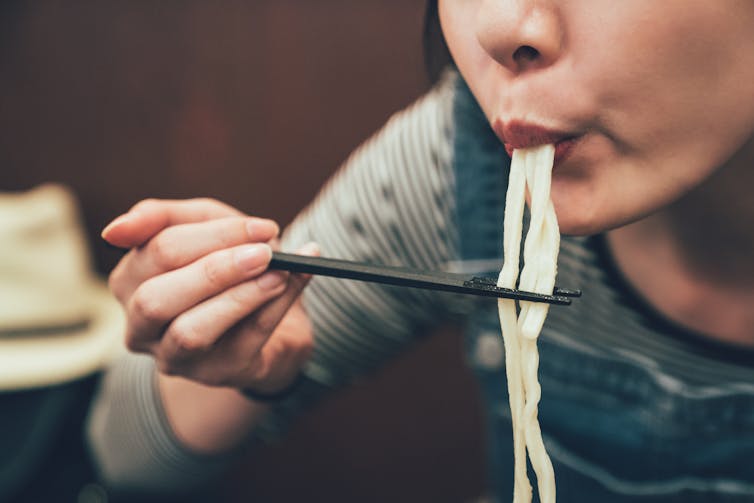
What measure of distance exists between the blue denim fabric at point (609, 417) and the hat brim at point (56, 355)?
0.91 m

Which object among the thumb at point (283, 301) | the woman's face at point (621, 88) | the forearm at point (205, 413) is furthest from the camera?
the forearm at point (205, 413)

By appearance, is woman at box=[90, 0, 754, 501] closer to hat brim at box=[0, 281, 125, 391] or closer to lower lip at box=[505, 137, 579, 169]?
lower lip at box=[505, 137, 579, 169]

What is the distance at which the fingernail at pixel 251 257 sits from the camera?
0.74 meters

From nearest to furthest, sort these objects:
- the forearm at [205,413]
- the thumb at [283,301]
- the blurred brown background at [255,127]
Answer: the thumb at [283,301] < the forearm at [205,413] < the blurred brown background at [255,127]

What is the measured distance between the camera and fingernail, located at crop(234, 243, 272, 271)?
0.74 metres

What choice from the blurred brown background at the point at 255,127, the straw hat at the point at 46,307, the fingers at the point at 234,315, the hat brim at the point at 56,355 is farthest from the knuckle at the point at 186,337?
the blurred brown background at the point at 255,127

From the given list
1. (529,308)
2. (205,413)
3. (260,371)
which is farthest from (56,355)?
(529,308)

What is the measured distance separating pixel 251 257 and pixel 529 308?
31cm

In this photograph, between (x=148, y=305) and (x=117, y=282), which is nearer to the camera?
(x=148, y=305)

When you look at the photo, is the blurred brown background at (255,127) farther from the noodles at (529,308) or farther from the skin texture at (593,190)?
the noodles at (529,308)

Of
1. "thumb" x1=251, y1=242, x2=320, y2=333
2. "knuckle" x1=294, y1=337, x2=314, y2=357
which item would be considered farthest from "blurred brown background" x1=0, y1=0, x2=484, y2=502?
"thumb" x1=251, y1=242, x2=320, y2=333

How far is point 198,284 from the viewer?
76cm

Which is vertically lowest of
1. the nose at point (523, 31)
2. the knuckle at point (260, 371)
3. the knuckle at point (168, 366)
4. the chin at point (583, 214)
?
the knuckle at point (260, 371)

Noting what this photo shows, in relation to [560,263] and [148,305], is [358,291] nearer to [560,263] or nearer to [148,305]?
[560,263]
